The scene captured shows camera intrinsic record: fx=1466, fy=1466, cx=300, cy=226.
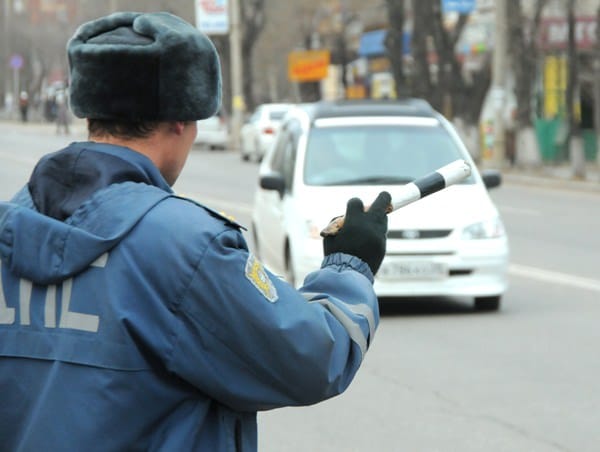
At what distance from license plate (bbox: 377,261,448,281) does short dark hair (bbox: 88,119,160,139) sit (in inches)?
338

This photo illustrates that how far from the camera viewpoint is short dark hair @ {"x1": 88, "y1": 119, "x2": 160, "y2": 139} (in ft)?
9.04

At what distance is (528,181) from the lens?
3042cm

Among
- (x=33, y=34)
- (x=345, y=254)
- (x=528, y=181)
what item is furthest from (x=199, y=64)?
(x=33, y=34)

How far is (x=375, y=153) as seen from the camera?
1241 centimetres

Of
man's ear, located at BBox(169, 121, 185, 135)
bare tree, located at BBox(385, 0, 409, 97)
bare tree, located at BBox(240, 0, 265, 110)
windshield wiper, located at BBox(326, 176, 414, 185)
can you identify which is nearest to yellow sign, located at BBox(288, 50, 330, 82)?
bare tree, located at BBox(240, 0, 265, 110)

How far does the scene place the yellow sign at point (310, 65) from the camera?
199ft

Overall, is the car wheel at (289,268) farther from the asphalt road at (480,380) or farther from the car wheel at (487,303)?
the car wheel at (487,303)

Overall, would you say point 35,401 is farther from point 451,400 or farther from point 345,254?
point 451,400

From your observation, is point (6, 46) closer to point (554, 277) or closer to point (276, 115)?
point (276, 115)

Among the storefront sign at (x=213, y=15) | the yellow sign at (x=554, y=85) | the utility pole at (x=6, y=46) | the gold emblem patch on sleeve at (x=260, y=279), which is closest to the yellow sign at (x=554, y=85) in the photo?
the yellow sign at (x=554, y=85)

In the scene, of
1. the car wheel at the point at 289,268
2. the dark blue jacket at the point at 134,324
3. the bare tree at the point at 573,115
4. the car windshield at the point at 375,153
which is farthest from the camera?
the bare tree at the point at 573,115

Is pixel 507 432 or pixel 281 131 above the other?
pixel 281 131

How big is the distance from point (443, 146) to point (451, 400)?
4784 millimetres

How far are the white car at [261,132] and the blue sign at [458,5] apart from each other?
571 cm
